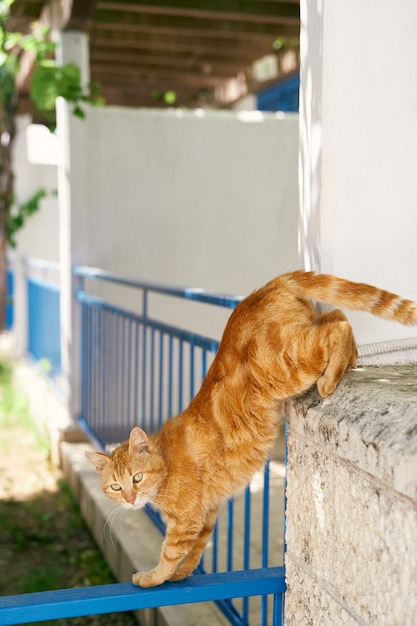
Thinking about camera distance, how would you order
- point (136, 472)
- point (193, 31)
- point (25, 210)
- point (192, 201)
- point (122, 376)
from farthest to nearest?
point (25, 210) < point (192, 201) < point (193, 31) < point (122, 376) < point (136, 472)

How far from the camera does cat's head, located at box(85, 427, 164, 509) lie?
220 cm

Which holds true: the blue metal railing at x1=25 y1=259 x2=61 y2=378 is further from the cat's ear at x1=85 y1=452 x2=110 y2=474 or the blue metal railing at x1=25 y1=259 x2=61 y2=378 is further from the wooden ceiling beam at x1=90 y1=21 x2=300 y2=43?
the cat's ear at x1=85 y1=452 x2=110 y2=474

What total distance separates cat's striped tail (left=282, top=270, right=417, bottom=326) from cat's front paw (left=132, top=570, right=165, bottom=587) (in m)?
0.87

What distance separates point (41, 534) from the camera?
4.99m

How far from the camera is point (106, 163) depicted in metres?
6.26

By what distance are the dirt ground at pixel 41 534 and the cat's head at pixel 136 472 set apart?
73.3 inches

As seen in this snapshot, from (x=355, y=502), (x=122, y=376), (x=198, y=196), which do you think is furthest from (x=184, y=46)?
(x=355, y=502)

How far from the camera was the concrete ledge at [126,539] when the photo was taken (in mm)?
3049

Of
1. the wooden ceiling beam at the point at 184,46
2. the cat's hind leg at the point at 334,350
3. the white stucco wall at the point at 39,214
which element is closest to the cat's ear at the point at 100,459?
the cat's hind leg at the point at 334,350

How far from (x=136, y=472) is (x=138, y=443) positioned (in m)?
0.08

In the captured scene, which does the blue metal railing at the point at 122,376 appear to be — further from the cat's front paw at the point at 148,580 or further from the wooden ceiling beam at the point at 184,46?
the wooden ceiling beam at the point at 184,46

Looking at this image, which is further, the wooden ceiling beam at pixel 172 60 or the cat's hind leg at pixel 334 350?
the wooden ceiling beam at pixel 172 60

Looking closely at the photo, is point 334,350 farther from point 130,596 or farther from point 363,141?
point 130,596

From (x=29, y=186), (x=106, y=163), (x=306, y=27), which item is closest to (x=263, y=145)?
(x=106, y=163)
